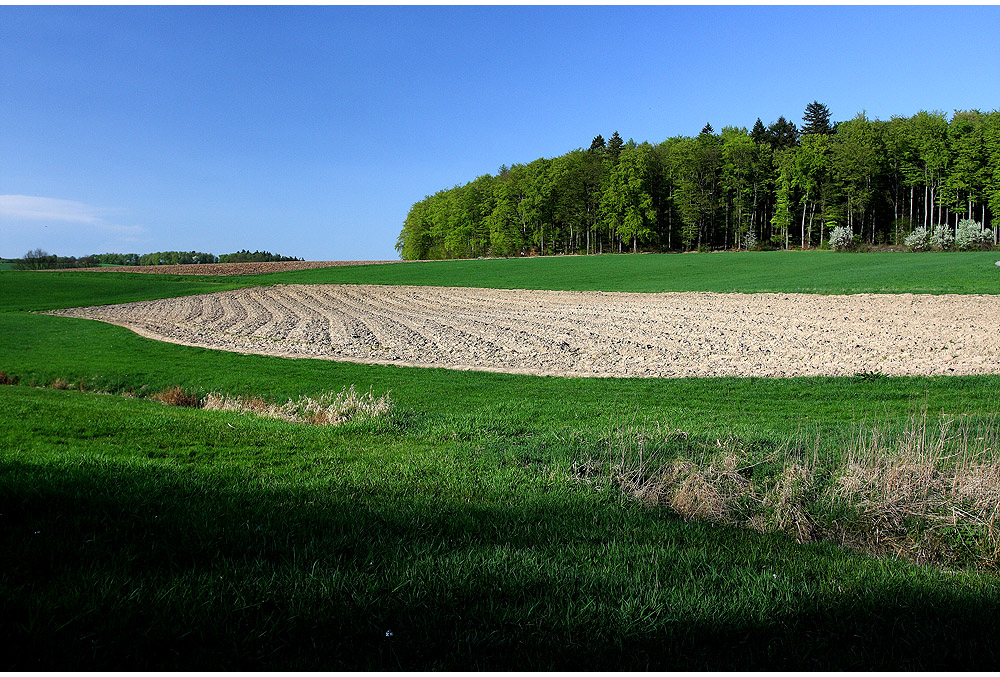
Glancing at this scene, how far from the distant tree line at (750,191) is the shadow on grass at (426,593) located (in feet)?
241

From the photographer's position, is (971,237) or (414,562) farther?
(971,237)

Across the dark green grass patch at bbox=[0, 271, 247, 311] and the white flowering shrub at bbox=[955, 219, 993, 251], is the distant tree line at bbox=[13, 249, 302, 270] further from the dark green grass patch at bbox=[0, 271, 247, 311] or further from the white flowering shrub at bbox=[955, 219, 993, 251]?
the white flowering shrub at bbox=[955, 219, 993, 251]

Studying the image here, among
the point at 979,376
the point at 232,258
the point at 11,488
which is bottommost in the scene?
the point at 979,376

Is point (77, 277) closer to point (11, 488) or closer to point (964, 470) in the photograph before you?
point (11, 488)

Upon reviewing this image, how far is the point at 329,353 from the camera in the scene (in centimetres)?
1981

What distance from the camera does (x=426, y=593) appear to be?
11.8 ft

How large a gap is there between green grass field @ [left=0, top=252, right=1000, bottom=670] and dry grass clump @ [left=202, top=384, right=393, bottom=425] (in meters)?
0.51

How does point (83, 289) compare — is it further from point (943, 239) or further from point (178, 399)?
point (943, 239)

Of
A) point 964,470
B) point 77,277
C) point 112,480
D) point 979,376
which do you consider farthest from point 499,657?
point 77,277

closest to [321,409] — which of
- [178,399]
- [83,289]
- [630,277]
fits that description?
[178,399]

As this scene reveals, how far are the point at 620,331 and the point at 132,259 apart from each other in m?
85.1

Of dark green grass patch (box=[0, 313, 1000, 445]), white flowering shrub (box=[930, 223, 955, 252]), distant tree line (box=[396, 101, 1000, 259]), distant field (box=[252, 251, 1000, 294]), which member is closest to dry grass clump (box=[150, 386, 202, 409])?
dark green grass patch (box=[0, 313, 1000, 445])

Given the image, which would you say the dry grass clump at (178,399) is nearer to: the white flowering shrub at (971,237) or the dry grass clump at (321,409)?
the dry grass clump at (321,409)

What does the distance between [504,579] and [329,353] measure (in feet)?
55.7
